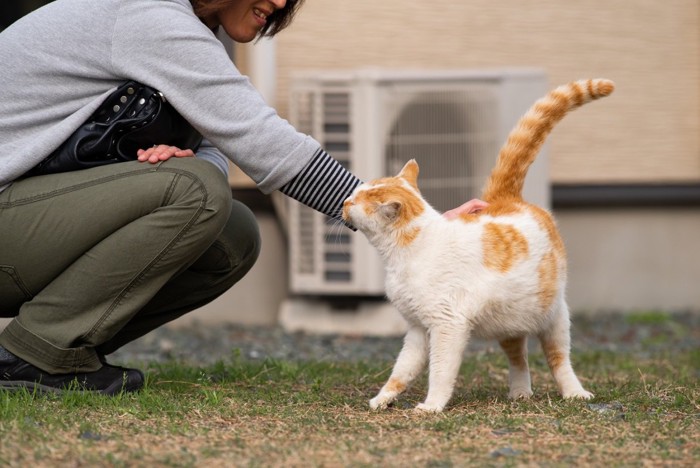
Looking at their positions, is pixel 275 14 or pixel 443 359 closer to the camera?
pixel 443 359

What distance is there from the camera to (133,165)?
3.26 m

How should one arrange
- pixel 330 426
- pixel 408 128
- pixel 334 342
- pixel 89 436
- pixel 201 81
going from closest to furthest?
1. pixel 89 436
2. pixel 330 426
3. pixel 201 81
4. pixel 334 342
5. pixel 408 128

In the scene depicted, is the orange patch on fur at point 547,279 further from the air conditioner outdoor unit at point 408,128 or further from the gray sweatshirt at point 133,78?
the air conditioner outdoor unit at point 408,128

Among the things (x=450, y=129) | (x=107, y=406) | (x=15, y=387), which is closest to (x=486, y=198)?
(x=107, y=406)

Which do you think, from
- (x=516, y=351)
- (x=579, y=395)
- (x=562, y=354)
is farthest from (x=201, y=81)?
(x=579, y=395)

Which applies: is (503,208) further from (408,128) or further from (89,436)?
(408,128)

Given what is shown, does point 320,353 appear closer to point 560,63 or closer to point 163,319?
point 163,319

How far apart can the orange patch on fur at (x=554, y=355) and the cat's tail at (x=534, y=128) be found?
1.59 ft

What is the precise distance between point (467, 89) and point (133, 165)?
9.29 ft

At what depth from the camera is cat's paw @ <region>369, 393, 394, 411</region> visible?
10.6 ft

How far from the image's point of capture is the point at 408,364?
329cm

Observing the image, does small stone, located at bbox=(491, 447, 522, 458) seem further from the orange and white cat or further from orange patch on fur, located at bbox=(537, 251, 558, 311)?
orange patch on fur, located at bbox=(537, 251, 558, 311)

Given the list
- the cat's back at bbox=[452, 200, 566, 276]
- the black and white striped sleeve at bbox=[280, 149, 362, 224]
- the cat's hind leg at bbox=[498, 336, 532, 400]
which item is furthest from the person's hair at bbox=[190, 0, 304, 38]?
the cat's hind leg at bbox=[498, 336, 532, 400]

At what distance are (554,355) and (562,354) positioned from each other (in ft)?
0.08
